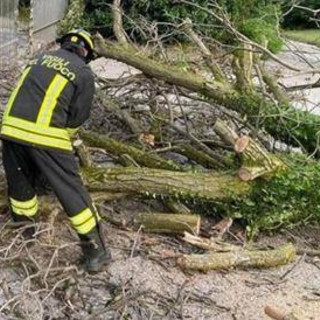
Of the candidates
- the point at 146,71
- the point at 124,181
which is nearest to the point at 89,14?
the point at 146,71

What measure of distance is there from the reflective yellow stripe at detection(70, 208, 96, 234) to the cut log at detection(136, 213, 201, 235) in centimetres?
64

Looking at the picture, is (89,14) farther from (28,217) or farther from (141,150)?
(28,217)

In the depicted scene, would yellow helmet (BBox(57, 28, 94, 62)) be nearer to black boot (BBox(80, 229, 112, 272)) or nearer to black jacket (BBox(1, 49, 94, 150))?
black jacket (BBox(1, 49, 94, 150))

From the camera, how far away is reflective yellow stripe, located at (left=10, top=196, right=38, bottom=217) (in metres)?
4.43

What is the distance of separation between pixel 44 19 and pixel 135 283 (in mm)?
8317

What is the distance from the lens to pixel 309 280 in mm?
4535

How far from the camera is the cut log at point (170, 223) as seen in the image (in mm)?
4734

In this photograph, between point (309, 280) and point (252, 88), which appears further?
point (252, 88)

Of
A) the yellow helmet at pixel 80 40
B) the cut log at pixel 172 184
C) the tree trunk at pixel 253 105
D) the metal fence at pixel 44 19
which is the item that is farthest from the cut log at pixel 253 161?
the metal fence at pixel 44 19

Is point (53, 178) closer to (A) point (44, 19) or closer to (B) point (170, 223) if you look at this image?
(B) point (170, 223)

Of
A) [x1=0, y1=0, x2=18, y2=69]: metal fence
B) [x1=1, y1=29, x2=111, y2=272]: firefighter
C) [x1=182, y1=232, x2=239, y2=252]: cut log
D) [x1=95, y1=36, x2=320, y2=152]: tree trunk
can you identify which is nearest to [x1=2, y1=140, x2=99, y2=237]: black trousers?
[x1=1, y1=29, x2=111, y2=272]: firefighter

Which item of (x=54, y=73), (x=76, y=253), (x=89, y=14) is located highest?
(x=54, y=73)

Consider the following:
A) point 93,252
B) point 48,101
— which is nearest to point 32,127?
point 48,101

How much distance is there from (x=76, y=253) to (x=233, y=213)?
1162 mm
